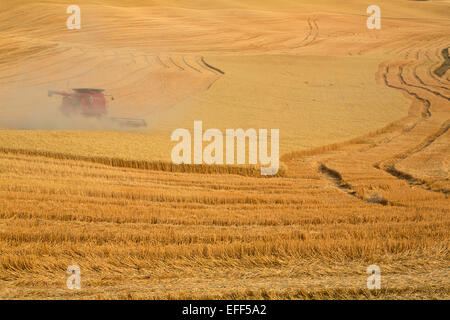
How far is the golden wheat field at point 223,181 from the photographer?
299 inches

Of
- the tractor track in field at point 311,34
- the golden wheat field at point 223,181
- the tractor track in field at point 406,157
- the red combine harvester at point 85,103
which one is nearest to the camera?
the golden wheat field at point 223,181

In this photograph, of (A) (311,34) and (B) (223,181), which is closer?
(B) (223,181)

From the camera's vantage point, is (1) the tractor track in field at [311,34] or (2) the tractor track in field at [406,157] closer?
(2) the tractor track in field at [406,157]

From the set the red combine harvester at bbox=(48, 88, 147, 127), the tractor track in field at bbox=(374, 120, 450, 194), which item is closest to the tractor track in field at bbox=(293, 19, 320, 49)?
the tractor track in field at bbox=(374, 120, 450, 194)

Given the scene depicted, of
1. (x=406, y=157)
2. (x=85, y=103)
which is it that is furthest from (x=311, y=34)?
(x=406, y=157)

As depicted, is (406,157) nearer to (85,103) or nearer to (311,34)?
(85,103)

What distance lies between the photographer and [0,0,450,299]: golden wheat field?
7.58 m

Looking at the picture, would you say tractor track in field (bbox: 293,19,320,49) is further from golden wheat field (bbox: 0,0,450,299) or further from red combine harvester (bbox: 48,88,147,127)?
red combine harvester (bbox: 48,88,147,127)

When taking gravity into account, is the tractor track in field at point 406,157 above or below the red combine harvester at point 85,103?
below

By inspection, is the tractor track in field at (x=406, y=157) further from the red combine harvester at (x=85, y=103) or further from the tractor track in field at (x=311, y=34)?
the tractor track in field at (x=311, y=34)

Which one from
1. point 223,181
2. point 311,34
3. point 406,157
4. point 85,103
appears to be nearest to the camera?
point 223,181

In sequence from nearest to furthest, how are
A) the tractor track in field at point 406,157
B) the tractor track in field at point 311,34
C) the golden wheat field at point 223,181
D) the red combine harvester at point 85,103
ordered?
the golden wheat field at point 223,181 < the tractor track in field at point 406,157 < the red combine harvester at point 85,103 < the tractor track in field at point 311,34

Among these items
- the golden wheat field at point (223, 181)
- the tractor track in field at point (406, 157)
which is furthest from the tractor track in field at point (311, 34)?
the tractor track in field at point (406, 157)

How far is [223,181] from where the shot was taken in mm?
14094
